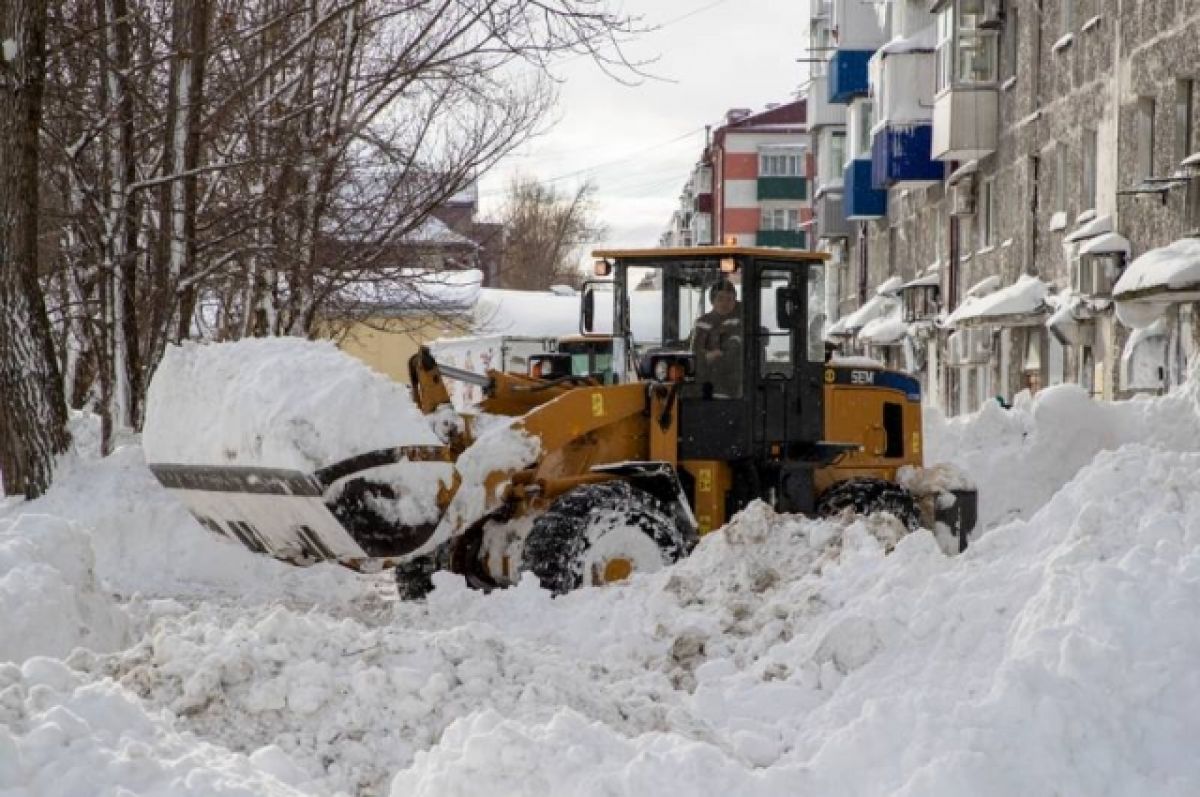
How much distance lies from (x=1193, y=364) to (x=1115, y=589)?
14632mm

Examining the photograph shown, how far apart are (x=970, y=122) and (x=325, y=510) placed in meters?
23.9

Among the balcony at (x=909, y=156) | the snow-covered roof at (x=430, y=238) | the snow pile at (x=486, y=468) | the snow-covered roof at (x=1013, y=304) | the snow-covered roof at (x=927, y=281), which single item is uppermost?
the balcony at (x=909, y=156)

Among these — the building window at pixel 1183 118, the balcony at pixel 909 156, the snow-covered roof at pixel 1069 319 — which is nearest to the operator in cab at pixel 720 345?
the building window at pixel 1183 118

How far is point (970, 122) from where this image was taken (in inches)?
1273

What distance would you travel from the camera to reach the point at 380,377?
1054 centimetres

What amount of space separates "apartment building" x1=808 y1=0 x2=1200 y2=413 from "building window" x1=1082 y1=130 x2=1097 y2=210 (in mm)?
30

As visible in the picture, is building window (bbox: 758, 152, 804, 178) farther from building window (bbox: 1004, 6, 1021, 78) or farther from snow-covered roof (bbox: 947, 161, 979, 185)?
building window (bbox: 1004, 6, 1021, 78)

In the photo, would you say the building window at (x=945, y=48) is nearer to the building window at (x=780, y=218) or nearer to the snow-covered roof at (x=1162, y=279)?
the snow-covered roof at (x=1162, y=279)

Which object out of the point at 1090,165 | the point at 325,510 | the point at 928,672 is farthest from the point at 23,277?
the point at 1090,165

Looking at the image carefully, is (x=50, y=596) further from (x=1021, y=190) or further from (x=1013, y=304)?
(x=1021, y=190)

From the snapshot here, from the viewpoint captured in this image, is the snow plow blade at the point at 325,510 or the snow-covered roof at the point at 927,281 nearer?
the snow plow blade at the point at 325,510

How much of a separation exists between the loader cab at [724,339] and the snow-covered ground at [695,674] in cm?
161

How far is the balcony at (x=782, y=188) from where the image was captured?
82.2 meters

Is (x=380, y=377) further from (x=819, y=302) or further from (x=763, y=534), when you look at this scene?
(x=819, y=302)
